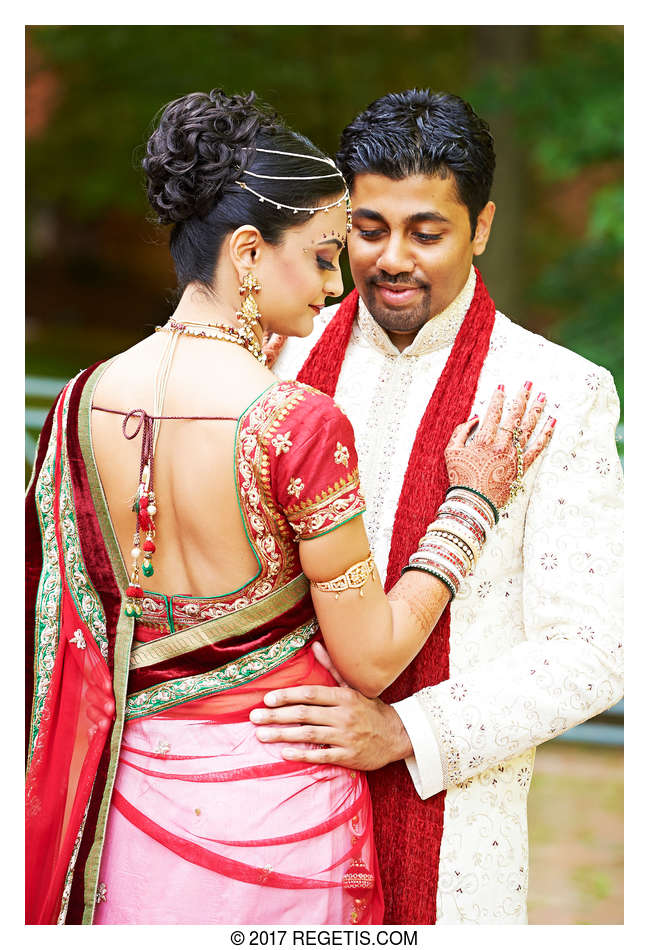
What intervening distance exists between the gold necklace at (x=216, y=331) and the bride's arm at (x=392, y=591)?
16.3 inches

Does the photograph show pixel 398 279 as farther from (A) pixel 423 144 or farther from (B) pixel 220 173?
(B) pixel 220 173

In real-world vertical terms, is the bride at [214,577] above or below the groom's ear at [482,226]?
below

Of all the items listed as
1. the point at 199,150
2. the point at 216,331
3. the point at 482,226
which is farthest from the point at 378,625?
the point at 482,226

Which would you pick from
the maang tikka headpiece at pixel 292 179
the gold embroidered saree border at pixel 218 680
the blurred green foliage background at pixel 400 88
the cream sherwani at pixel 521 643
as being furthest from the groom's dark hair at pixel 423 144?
the blurred green foliage background at pixel 400 88

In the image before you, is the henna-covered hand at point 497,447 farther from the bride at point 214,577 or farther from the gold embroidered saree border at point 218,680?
the gold embroidered saree border at point 218,680

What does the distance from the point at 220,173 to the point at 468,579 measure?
1040 millimetres

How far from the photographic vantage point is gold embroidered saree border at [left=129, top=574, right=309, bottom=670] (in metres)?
2.07

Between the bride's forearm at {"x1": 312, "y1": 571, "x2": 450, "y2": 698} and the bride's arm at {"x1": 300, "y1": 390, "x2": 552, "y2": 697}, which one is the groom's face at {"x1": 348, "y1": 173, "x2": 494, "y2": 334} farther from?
the bride's forearm at {"x1": 312, "y1": 571, "x2": 450, "y2": 698}

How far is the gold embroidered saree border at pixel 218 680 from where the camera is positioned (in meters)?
2.13

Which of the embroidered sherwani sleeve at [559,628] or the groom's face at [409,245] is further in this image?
the groom's face at [409,245]

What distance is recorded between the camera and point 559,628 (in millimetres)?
2334

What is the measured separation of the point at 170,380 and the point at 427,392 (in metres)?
0.81

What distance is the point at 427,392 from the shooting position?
2588 millimetres
